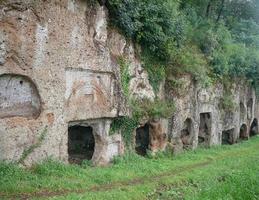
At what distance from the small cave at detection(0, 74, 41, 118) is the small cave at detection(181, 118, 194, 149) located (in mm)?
9185

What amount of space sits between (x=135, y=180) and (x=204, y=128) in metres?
9.54

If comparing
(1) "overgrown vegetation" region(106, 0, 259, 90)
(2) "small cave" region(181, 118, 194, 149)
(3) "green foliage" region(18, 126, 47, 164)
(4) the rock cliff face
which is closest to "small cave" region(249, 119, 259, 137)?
(1) "overgrown vegetation" region(106, 0, 259, 90)

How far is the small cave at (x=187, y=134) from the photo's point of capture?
1962 cm

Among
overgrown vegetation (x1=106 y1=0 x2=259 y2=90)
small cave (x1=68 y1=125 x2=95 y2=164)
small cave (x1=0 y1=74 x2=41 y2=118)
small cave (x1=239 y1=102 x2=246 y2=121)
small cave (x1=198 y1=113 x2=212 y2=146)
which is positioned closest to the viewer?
small cave (x1=0 y1=74 x2=41 y2=118)

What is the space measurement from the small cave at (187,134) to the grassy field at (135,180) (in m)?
2.66

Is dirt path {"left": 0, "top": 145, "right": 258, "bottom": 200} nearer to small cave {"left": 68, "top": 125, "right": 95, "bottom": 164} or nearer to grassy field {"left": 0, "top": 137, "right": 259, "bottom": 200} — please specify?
grassy field {"left": 0, "top": 137, "right": 259, "bottom": 200}

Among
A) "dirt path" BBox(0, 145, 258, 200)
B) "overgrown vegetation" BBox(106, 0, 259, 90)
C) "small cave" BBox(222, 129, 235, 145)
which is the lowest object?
"dirt path" BBox(0, 145, 258, 200)

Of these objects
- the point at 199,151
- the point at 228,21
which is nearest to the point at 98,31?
the point at 199,151

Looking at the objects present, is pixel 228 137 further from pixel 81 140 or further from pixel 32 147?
pixel 32 147

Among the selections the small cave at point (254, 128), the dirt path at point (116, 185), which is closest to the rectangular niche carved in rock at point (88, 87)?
the dirt path at point (116, 185)

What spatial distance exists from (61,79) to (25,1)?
244 centimetres

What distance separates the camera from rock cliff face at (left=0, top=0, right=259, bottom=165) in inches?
446

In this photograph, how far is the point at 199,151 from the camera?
19234 millimetres

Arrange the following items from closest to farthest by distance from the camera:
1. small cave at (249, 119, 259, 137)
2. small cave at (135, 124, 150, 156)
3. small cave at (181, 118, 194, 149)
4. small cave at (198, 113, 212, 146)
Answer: small cave at (135, 124, 150, 156), small cave at (181, 118, 194, 149), small cave at (198, 113, 212, 146), small cave at (249, 119, 259, 137)
